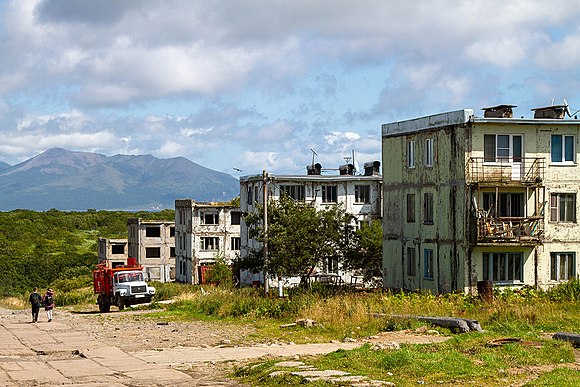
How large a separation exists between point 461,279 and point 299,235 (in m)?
11.8

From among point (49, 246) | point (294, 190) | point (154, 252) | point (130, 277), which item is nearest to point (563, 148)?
point (294, 190)

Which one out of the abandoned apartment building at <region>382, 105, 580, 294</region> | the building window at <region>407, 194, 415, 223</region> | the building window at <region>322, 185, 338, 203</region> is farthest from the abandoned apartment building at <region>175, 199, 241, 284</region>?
the abandoned apartment building at <region>382, 105, 580, 294</region>

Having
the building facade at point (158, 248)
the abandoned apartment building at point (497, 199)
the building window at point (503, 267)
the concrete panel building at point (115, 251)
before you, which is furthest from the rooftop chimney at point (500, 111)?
the concrete panel building at point (115, 251)

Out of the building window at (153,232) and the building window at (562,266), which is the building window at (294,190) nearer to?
the building window at (562,266)

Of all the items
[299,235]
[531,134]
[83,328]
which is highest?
[531,134]

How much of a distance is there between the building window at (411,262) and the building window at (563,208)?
7441 millimetres

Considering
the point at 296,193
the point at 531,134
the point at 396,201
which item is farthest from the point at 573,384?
the point at 296,193

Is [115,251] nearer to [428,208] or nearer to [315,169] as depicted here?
[315,169]

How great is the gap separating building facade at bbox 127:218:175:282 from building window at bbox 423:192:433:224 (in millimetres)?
54690

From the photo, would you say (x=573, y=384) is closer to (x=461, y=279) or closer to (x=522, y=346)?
(x=522, y=346)

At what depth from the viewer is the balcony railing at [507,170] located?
4353 cm

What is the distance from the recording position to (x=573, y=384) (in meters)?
17.0

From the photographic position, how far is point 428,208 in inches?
1838

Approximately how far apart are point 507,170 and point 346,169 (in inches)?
1083
